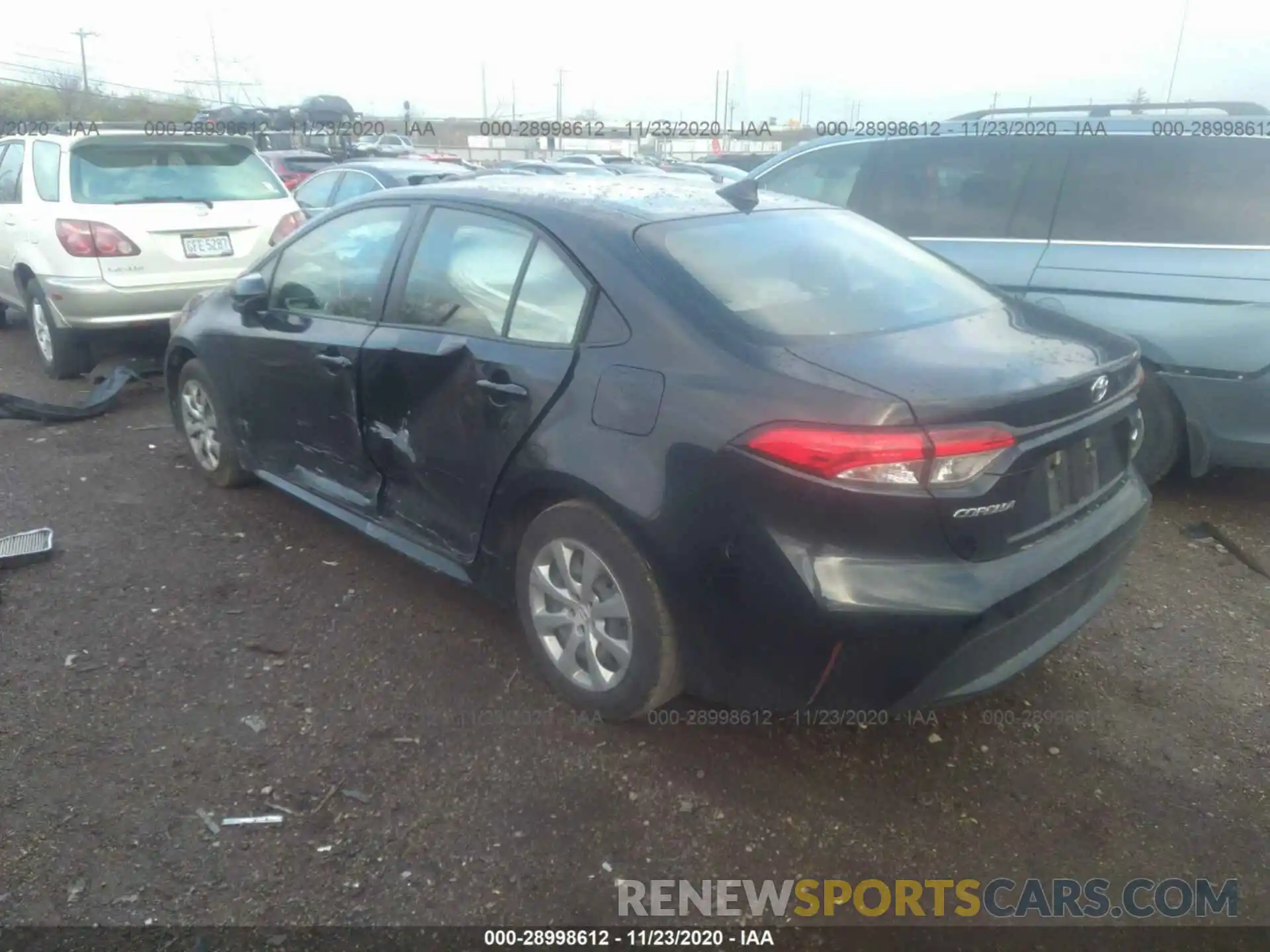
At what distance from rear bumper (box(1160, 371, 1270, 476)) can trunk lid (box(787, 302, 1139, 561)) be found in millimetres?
1577

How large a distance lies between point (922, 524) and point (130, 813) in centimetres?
226

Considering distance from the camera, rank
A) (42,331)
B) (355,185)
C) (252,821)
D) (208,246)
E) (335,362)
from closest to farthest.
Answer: (252,821)
(335,362)
(208,246)
(42,331)
(355,185)

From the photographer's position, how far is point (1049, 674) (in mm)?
3352

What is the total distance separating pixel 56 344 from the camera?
22.6ft

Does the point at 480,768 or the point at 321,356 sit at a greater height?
the point at 321,356

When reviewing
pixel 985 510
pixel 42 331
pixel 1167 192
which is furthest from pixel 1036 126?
pixel 42 331

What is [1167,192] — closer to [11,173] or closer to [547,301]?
[547,301]

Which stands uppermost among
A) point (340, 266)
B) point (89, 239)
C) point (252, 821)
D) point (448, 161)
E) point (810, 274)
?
point (448, 161)

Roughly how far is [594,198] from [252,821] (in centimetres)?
216

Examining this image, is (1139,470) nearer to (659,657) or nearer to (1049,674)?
(1049,674)

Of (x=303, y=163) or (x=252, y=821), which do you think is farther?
(x=303, y=163)

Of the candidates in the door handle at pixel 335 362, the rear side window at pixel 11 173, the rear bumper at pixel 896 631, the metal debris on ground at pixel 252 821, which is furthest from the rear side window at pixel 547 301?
the rear side window at pixel 11 173

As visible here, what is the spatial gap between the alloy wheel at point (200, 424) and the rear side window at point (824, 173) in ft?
10.5

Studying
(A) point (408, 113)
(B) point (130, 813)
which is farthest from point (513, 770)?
(A) point (408, 113)
